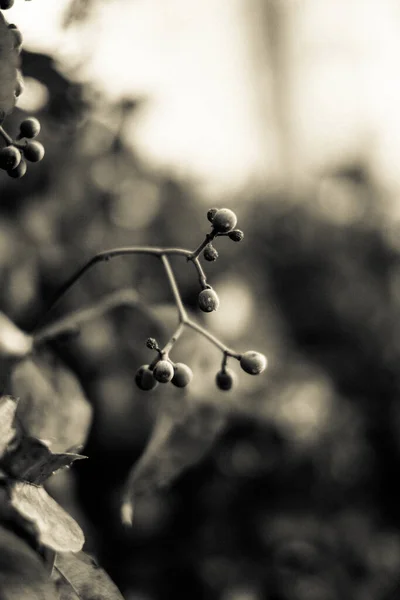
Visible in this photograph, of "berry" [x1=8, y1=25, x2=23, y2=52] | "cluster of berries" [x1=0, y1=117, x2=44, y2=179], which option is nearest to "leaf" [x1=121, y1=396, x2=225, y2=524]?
"cluster of berries" [x1=0, y1=117, x2=44, y2=179]

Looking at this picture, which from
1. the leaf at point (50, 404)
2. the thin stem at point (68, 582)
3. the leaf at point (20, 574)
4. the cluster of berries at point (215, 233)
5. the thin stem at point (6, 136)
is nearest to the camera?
the leaf at point (20, 574)

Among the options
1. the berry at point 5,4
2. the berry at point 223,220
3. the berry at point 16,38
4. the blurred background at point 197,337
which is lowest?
the blurred background at point 197,337

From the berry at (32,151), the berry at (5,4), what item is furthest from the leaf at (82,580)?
the berry at (5,4)

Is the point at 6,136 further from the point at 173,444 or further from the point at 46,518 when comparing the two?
the point at 173,444

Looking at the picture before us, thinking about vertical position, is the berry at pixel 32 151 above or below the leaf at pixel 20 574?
above

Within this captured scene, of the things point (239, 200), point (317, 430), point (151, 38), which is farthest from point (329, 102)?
point (317, 430)

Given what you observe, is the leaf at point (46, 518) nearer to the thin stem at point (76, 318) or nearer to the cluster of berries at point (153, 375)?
the cluster of berries at point (153, 375)

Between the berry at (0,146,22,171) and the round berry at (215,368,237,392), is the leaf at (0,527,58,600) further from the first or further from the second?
the round berry at (215,368,237,392)
